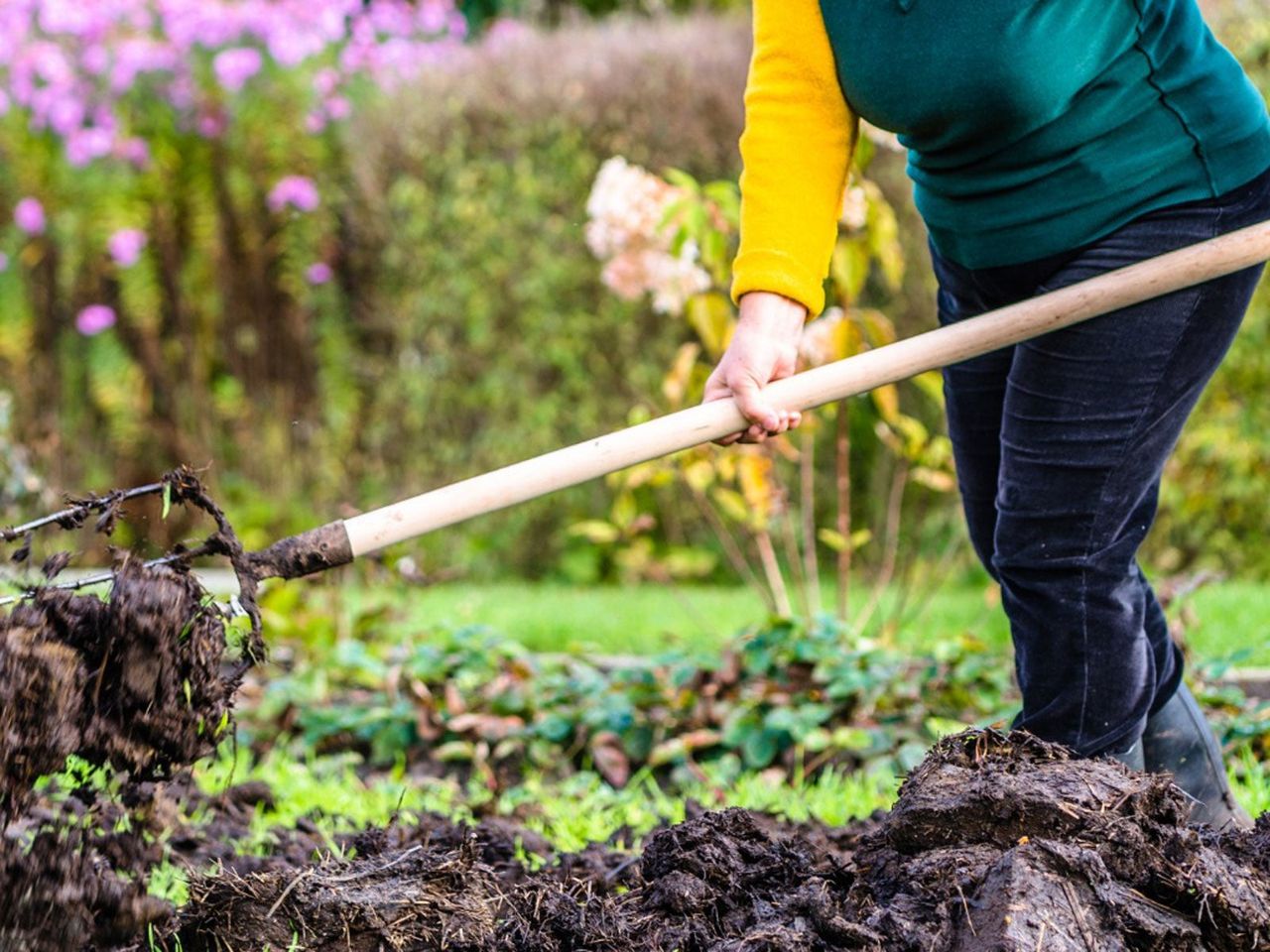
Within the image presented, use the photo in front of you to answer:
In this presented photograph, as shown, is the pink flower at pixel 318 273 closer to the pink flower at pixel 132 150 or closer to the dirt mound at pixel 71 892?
the pink flower at pixel 132 150

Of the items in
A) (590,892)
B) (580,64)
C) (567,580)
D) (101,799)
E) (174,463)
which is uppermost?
(580,64)

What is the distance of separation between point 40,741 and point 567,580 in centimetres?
534

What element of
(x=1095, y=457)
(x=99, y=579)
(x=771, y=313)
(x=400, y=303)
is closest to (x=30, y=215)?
(x=400, y=303)

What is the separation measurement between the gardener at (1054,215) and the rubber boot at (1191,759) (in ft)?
0.66

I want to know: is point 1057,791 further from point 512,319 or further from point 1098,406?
point 512,319

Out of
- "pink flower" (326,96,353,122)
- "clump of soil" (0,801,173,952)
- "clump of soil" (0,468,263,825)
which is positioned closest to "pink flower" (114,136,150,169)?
"pink flower" (326,96,353,122)

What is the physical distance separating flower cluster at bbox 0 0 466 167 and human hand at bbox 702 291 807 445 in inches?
228

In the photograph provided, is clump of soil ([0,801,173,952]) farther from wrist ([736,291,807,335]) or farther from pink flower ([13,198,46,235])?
pink flower ([13,198,46,235])

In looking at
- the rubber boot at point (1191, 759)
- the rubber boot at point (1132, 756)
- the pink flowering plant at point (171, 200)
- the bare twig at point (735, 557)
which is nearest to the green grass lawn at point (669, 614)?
the bare twig at point (735, 557)

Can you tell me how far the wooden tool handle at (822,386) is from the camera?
196cm

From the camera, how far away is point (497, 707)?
379 centimetres

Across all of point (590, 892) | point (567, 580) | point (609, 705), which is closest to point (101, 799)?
point (590, 892)

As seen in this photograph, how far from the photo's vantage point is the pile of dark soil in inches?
65.4

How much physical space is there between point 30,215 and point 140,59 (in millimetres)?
989
